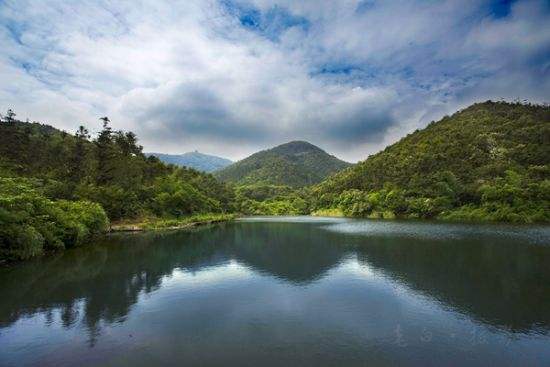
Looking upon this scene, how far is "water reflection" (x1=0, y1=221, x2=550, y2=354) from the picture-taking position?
2153 cm

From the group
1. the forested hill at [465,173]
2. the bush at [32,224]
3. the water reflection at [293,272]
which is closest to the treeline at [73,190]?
the bush at [32,224]

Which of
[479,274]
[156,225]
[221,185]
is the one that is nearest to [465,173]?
[221,185]

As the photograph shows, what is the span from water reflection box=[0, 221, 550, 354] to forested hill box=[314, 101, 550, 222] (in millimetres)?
42399

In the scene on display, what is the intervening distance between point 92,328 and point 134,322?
6.80ft

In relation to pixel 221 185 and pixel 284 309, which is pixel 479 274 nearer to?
pixel 284 309

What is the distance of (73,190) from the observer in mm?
62969

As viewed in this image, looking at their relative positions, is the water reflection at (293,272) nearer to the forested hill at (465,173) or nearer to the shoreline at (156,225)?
the shoreline at (156,225)

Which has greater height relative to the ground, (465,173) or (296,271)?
(465,173)

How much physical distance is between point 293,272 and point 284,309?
11.2 m

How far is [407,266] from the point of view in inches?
1331

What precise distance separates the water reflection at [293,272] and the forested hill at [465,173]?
139 feet

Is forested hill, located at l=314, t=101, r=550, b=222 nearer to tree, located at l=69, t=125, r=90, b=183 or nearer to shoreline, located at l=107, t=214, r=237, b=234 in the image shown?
shoreline, located at l=107, t=214, r=237, b=234

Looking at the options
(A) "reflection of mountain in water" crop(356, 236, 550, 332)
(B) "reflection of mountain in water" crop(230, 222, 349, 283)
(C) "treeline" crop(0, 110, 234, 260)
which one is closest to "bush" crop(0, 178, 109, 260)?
(C) "treeline" crop(0, 110, 234, 260)

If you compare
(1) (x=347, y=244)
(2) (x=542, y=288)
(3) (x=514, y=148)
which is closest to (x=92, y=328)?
(2) (x=542, y=288)
